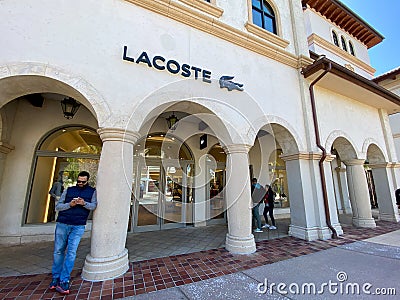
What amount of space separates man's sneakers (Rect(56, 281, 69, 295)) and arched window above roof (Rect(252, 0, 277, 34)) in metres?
7.80

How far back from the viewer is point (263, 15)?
643 cm

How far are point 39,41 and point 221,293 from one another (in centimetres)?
492

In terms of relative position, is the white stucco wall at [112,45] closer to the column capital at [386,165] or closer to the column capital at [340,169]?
the column capital at [386,165]

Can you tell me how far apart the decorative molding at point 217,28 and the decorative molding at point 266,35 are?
0.15 m

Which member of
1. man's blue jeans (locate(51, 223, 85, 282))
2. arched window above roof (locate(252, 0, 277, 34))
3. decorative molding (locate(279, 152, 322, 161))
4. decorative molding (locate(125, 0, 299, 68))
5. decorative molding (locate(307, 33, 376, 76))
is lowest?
man's blue jeans (locate(51, 223, 85, 282))

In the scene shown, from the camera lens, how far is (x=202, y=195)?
7273 millimetres

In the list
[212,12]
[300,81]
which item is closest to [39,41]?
[212,12]

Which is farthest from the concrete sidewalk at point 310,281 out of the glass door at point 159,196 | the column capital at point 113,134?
the glass door at point 159,196

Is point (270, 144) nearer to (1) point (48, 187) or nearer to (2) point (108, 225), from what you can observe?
(2) point (108, 225)

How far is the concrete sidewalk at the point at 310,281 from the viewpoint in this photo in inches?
104

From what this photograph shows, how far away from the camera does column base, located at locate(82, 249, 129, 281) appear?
2967 millimetres

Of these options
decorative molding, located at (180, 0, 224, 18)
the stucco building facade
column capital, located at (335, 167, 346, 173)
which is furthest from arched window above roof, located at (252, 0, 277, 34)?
column capital, located at (335, 167, 346, 173)

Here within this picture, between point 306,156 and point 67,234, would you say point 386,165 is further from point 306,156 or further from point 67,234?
point 67,234

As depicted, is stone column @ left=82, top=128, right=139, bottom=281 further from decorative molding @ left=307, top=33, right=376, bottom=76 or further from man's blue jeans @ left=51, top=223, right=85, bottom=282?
decorative molding @ left=307, top=33, right=376, bottom=76
